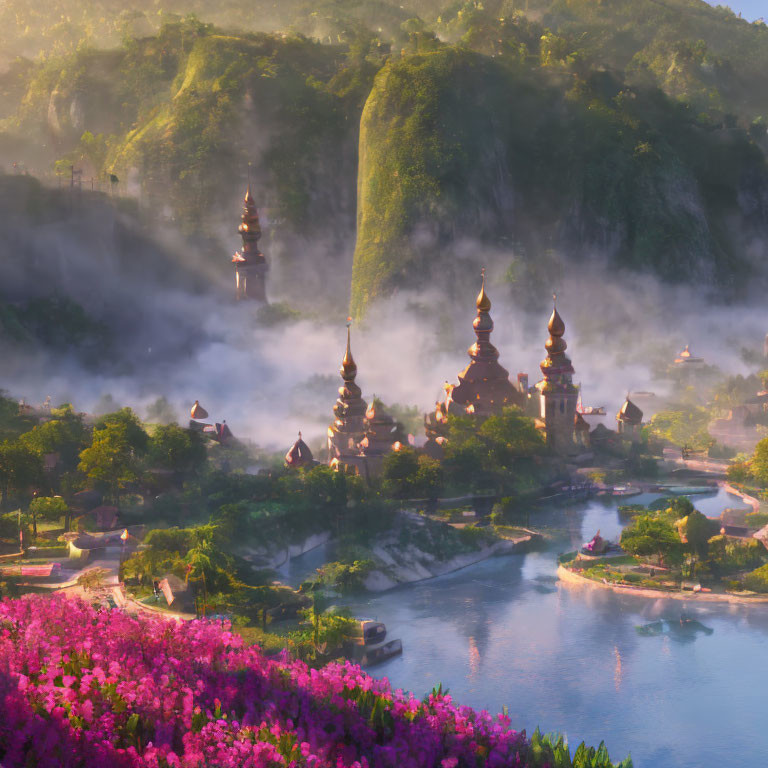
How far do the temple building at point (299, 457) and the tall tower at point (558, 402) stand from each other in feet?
46.3

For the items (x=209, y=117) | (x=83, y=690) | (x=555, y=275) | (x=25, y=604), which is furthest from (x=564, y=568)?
(x=209, y=117)

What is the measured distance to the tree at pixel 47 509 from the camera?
69500 millimetres

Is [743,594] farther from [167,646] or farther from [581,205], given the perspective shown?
[581,205]

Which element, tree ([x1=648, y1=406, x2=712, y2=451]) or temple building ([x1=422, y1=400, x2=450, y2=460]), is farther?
tree ([x1=648, y1=406, x2=712, y2=451])

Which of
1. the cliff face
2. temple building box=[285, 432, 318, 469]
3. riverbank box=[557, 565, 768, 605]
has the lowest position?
riverbank box=[557, 565, 768, 605]

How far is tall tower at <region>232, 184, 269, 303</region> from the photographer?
363 ft

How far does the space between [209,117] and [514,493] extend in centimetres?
5956

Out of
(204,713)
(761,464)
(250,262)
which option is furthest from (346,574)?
(250,262)

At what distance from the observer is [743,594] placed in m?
65.4

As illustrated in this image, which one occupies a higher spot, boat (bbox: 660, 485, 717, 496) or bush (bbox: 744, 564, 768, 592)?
boat (bbox: 660, 485, 717, 496)

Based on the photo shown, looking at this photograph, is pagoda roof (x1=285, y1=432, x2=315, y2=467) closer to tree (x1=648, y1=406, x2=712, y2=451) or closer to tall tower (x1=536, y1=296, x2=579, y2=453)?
tall tower (x1=536, y1=296, x2=579, y2=453)

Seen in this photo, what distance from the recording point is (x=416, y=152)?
120188 mm

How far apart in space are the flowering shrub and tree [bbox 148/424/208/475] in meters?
27.4

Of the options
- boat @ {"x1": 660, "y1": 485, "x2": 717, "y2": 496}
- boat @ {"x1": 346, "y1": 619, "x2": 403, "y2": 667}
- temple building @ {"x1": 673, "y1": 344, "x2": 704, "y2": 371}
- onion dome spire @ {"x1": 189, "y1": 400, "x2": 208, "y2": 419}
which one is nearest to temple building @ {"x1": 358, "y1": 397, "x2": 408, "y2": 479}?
onion dome spire @ {"x1": 189, "y1": 400, "x2": 208, "y2": 419}
